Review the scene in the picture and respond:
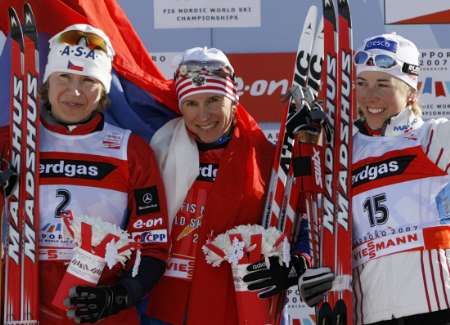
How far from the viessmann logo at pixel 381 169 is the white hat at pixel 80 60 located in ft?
3.20

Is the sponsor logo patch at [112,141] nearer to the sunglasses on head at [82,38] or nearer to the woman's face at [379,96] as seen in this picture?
the sunglasses on head at [82,38]

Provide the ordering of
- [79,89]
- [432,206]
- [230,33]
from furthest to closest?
[230,33] → [79,89] → [432,206]

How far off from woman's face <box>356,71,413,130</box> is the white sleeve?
16cm

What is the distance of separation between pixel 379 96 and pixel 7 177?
1.32m

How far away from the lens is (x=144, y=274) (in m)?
3.37

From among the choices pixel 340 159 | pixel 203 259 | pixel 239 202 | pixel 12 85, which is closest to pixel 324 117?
pixel 340 159

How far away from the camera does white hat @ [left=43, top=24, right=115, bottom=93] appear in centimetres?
348

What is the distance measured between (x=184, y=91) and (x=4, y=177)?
0.74 m

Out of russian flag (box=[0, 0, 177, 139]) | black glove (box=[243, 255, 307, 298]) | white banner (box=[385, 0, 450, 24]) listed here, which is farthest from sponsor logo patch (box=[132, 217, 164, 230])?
white banner (box=[385, 0, 450, 24])

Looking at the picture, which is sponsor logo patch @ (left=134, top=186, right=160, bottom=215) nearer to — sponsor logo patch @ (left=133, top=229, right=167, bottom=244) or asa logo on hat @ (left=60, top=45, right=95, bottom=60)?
sponsor logo patch @ (left=133, top=229, right=167, bottom=244)

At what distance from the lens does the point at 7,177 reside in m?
3.35

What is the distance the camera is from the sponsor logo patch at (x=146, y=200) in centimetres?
342

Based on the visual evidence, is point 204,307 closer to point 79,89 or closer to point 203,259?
point 203,259

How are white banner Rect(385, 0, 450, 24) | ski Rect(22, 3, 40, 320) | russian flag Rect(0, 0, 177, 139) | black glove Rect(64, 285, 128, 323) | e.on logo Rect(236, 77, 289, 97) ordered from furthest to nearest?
1. e.on logo Rect(236, 77, 289, 97)
2. white banner Rect(385, 0, 450, 24)
3. russian flag Rect(0, 0, 177, 139)
4. ski Rect(22, 3, 40, 320)
5. black glove Rect(64, 285, 128, 323)
